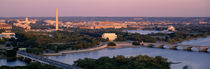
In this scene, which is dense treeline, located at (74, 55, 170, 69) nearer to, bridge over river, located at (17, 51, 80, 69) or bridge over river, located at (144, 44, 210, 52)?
bridge over river, located at (17, 51, 80, 69)

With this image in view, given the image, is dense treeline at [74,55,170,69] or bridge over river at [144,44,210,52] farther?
bridge over river at [144,44,210,52]

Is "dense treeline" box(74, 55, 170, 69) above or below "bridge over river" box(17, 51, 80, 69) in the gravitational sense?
above

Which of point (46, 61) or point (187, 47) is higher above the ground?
point (46, 61)

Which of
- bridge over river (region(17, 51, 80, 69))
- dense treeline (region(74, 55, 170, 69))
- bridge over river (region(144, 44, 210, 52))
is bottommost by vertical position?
bridge over river (region(144, 44, 210, 52))

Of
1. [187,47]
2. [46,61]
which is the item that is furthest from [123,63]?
[187,47]

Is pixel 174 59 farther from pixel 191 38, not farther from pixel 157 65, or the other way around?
pixel 191 38

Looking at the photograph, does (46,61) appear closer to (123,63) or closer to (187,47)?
(123,63)

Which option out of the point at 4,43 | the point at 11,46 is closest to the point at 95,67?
the point at 11,46

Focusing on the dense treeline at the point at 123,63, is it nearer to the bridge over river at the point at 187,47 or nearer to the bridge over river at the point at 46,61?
the bridge over river at the point at 46,61

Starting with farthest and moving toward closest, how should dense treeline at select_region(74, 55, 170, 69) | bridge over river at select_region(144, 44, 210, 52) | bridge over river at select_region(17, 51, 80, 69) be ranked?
1. bridge over river at select_region(144, 44, 210, 52)
2. bridge over river at select_region(17, 51, 80, 69)
3. dense treeline at select_region(74, 55, 170, 69)

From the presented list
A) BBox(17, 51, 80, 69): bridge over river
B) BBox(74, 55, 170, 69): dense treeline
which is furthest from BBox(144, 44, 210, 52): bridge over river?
BBox(17, 51, 80, 69): bridge over river

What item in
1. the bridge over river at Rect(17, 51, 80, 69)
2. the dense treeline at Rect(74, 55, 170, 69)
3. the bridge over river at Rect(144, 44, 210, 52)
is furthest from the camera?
the bridge over river at Rect(144, 44, 210, 52)
